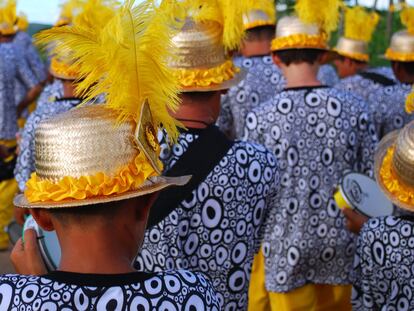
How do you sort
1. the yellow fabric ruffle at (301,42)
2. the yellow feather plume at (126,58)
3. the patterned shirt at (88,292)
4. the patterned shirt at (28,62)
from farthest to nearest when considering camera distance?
the patterned shirt at (28,62) → the yellow fabric ruffle at (301,42) → the yellow feather plume at (126,58) → the patterned shirt at (88,292)

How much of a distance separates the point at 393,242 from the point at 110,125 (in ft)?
4.58

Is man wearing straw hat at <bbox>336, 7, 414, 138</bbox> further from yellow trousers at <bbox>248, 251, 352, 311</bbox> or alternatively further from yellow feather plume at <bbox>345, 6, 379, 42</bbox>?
yellow trousers at <bbox>248, 251, 352, 311</bbox>

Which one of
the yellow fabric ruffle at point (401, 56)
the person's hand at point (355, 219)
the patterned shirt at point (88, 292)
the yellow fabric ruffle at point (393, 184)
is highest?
the patterned shirt at point (88, 292)

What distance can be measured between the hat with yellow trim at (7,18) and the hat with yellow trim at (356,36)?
376 cm

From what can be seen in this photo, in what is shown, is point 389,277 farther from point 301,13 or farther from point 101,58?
point 301,13

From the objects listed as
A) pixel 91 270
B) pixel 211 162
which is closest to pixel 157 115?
pixel 91 270

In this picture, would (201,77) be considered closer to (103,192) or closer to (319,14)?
(103,192)

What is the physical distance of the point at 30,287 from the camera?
5.75ft

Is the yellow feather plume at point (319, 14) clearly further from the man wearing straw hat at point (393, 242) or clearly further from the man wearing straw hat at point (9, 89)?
the man wearing straw hat at point (9, 89)

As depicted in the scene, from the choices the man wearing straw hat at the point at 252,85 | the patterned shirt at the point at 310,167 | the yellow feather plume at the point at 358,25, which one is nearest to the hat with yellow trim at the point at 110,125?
the patterned shirt at the point at 310,167

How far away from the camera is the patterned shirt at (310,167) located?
4227mm

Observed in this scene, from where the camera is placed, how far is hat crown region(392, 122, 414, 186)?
268 cm

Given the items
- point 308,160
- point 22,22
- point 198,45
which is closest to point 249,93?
point 308,160

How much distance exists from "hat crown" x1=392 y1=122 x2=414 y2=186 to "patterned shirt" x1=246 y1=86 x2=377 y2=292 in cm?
144
